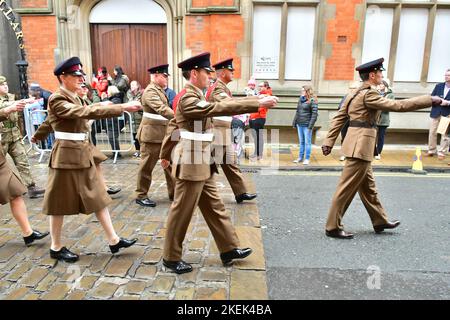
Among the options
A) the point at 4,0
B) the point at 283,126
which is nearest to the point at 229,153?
the point at 283,126

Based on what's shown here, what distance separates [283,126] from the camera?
10305 millimetres

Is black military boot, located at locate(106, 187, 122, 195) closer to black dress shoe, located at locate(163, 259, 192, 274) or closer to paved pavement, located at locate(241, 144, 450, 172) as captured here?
black dress shoe, located at locate(163, 259, 192, 274)

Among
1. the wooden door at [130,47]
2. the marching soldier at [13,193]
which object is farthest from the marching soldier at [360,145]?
the wooden door at [130,47]

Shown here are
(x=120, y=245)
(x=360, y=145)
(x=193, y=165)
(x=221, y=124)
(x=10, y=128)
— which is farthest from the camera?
(x=221, y=124)

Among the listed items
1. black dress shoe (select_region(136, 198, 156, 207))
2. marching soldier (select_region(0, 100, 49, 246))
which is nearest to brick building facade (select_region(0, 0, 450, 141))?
black dress shoe (select_region(136, 198, 156, 207))

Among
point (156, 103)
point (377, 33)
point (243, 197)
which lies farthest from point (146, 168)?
point (377, 33)

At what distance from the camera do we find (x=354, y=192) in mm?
4461

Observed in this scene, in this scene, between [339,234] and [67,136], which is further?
[339,234]

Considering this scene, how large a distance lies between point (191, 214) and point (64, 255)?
1.39 meters

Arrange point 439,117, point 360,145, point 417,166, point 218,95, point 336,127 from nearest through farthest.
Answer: point 360,145
point 336,127
point 218,95
point 417,166
point 439,117

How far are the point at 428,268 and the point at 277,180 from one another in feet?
11.8

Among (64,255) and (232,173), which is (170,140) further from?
(232,173)

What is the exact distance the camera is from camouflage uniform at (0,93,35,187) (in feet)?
17.7

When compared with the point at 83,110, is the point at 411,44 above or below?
above
